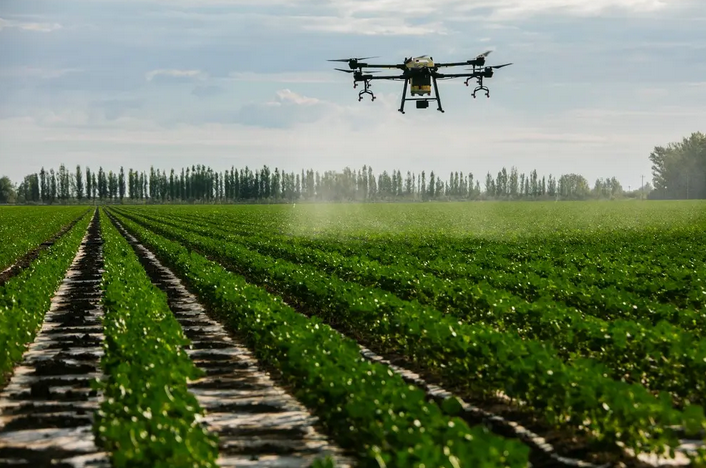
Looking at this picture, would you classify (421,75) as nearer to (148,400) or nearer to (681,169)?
(148,400)

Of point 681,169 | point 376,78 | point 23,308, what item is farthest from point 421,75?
point 681,169

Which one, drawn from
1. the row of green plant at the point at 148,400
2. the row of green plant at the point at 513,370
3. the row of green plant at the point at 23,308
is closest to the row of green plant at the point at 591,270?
the row of green plant at the point at 513,370

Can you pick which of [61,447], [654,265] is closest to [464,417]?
[61,447]

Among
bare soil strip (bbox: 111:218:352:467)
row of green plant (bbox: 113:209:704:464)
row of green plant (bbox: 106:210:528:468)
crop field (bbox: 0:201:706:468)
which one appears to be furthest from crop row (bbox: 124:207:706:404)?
bare soil strip (bbox: 111:218:352:467)

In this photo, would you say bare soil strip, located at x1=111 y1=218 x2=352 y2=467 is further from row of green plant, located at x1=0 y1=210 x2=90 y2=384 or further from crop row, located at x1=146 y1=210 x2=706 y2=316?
crop row, located at x1=146 y1=210 x2=706 y2=316

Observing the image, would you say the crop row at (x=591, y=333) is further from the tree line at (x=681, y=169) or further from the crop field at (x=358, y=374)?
the tree line at (x=681, y=169)

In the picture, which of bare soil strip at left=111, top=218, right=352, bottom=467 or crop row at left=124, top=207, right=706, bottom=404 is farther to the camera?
crop row at left=124, top=207, right=706, bottom=404

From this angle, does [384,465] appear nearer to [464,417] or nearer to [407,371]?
[464,417]
